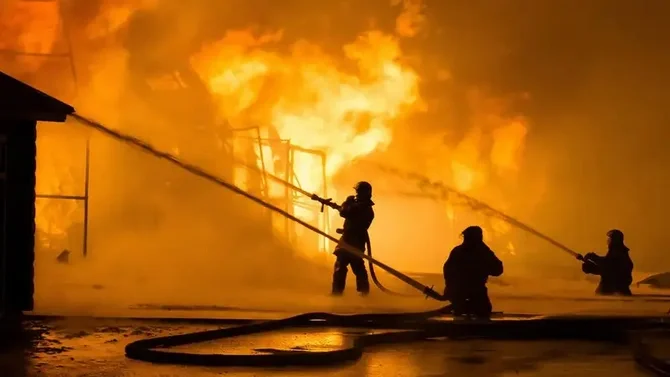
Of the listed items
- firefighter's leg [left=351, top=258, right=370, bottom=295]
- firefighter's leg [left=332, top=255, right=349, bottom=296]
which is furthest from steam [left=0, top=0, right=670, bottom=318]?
firefighter's leg [left=332, top=255, right=349, bottom=296]

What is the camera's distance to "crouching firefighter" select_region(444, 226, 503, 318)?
37.7ft

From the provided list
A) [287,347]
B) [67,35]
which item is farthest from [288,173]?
[287,347]

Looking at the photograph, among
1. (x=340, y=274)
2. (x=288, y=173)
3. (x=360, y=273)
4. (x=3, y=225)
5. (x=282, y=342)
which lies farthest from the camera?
(x=288, y=173)

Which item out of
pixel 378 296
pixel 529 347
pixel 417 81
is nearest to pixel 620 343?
pixel 529 347

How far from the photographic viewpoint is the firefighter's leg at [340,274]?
1577 centimetres

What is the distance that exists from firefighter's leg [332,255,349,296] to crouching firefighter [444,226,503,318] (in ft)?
13.2

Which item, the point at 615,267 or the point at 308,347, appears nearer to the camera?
the point at 308,347

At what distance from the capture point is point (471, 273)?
1155 centimetres

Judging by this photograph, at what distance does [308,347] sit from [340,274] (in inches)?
249

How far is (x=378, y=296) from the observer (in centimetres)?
1628

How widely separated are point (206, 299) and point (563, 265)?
601 inches

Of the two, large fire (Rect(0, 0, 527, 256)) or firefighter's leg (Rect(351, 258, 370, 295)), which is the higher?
large fire (Rect(0, 0, 527, 256))

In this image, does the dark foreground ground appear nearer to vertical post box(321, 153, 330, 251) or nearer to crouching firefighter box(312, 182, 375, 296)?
crouching firefighter box(312, 182, 375, 296)

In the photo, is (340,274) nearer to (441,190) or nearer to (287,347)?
(287,347)
